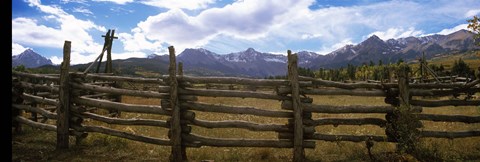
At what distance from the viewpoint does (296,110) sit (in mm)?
7477

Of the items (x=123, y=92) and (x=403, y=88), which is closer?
(x=403, y=88)

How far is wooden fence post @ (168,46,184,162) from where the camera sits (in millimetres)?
7637

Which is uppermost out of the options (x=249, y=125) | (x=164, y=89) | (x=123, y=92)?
(x=164, y=89)

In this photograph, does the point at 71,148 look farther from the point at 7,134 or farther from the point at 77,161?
the point at 7,134

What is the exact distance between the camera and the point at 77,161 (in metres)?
7.89

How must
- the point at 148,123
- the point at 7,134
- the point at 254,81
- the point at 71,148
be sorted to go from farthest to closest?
the point at 71,148
the point at 148,123
the point at 254,81
the point at 7,134

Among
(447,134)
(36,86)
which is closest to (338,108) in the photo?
(447,134)

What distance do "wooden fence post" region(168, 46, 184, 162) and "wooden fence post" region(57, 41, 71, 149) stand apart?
304 centimetres

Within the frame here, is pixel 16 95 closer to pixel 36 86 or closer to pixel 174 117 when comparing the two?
pixel 36 86

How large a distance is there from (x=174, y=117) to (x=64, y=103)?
326 centimetres

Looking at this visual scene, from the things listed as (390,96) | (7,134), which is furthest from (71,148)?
(390,96)

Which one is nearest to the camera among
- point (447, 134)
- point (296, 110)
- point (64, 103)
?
point (296, 110)

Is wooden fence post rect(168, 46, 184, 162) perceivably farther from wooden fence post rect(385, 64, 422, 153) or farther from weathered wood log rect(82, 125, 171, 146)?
wooden fence post rect(385, 64, 422, 153)

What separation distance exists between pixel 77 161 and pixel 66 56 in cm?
267
